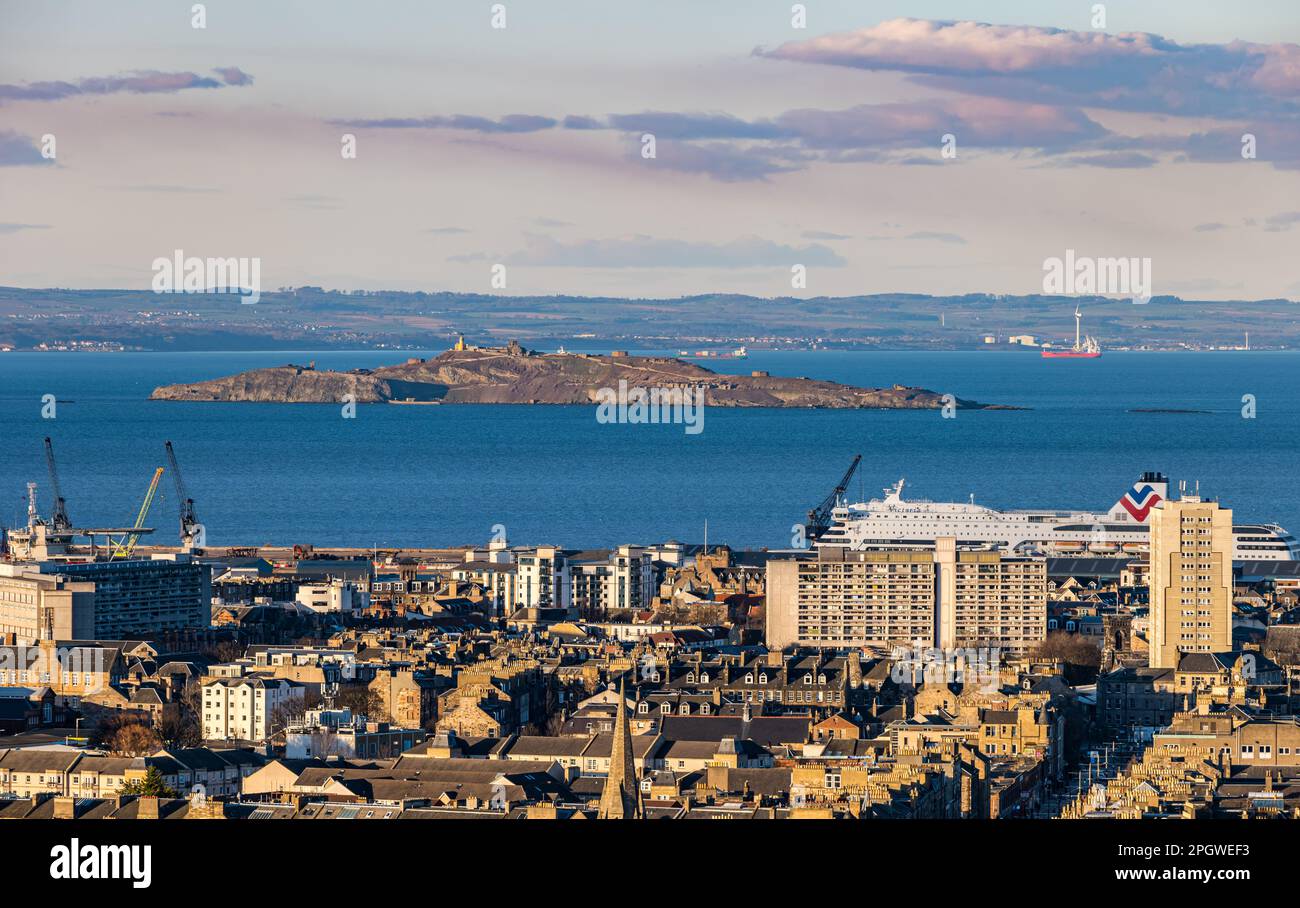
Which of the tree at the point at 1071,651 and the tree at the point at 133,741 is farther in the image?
the tree at the point at 1071,651

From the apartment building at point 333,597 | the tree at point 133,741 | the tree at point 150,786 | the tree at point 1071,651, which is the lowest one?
the tree at point 1071,651

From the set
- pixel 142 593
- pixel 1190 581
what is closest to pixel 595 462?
pixel 142 593

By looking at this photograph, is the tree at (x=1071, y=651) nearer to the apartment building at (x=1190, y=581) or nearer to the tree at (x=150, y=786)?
the apartment building at (x=1190, y=581)

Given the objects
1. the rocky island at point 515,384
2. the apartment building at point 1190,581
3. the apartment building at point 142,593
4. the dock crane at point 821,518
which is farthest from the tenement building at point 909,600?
the rocky island at point 515,384

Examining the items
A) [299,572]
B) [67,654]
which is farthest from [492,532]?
[67,654]

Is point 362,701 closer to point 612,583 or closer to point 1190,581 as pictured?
point 1190,581
